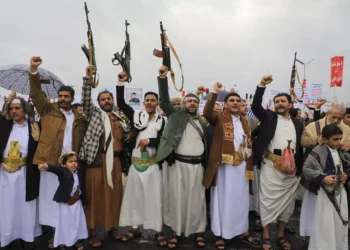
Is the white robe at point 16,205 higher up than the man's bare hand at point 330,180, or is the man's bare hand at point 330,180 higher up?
the man's bare hand at point 330,180

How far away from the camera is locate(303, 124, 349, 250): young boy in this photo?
118 inches

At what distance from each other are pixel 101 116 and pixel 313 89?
10.8m

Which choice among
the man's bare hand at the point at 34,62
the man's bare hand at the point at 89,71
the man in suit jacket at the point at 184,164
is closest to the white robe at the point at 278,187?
the man in suit jacket at the point at 184,164

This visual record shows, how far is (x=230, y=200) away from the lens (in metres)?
3.58

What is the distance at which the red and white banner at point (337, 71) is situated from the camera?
9432mm

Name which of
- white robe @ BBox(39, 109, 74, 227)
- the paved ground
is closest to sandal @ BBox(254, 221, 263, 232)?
the paved ground

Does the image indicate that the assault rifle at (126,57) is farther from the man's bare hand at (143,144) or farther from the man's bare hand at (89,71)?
the man's bare hand at (143,144)

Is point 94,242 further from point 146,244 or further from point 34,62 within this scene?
point 34,62

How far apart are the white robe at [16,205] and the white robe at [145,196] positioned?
47.4 inches

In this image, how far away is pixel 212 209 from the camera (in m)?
3.70

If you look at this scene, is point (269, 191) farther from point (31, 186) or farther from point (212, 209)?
point (31, 186)

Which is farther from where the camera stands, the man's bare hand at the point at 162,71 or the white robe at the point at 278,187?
the white robe at the point at 278,187

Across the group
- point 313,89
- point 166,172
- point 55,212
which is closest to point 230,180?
point 166,172

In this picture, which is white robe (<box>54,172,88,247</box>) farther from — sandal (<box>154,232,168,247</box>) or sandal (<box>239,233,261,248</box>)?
sandal (<box>239,233,261,248</box>)
